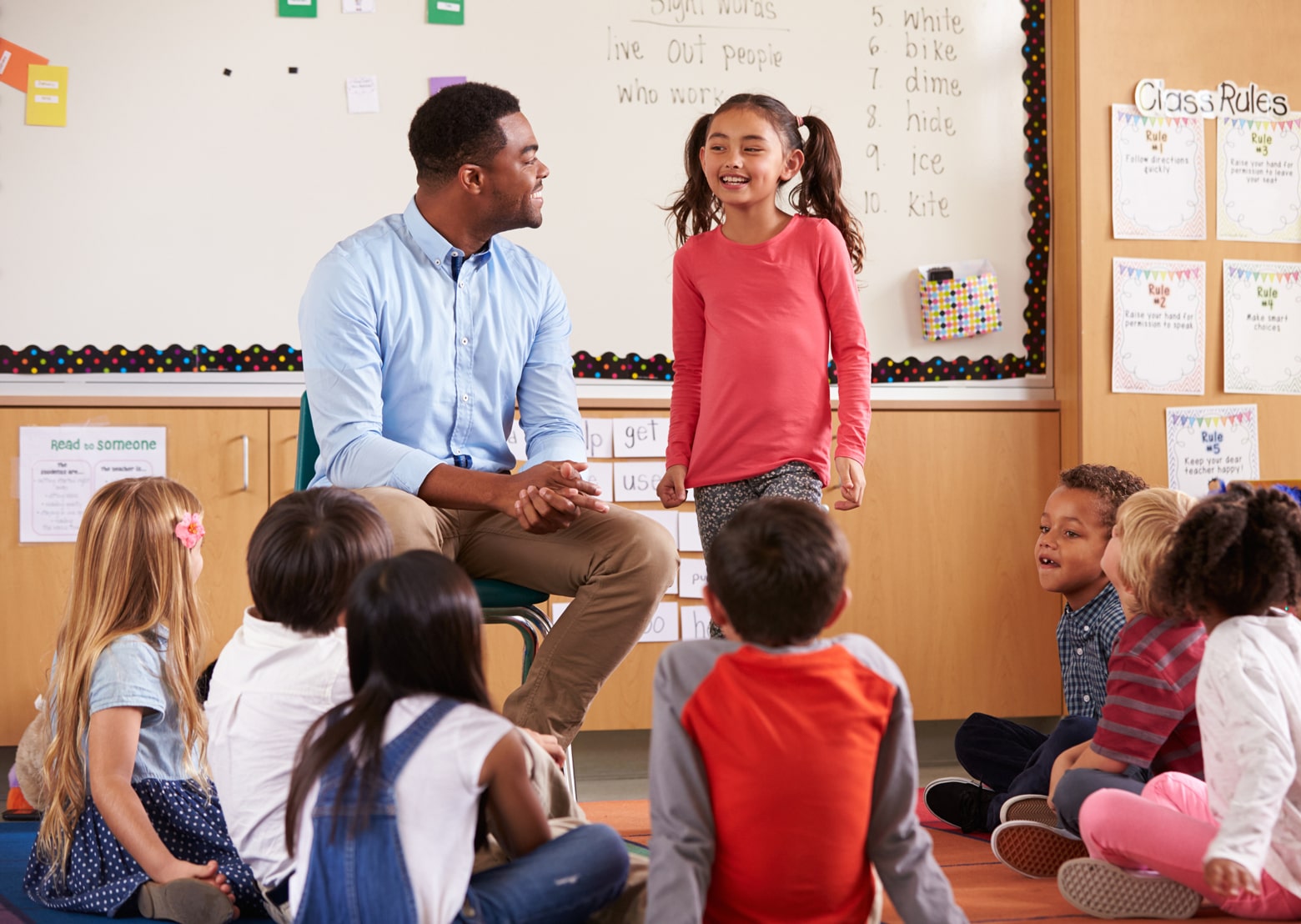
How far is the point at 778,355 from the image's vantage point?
7.09ft

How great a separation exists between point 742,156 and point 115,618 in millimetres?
1238

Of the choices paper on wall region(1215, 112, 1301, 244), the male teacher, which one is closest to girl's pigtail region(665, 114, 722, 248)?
the male teacher

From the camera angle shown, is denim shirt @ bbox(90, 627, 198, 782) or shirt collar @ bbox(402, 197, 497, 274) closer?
denim shirt @ bbox(90, 627, 198, 782)

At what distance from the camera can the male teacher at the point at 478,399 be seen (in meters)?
1.84

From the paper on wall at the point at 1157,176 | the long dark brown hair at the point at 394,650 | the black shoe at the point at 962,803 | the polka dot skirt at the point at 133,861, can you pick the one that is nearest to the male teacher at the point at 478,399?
the polka dot skirt at the point at 133,861

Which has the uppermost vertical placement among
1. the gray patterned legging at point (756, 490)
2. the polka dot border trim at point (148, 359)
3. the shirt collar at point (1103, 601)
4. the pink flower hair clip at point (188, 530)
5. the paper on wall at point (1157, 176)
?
the paper on wall at point (1157, 176)

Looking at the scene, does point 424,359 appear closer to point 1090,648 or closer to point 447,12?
point 1090,648

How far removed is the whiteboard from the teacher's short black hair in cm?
91

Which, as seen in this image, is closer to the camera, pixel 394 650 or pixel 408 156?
pixel 394 650

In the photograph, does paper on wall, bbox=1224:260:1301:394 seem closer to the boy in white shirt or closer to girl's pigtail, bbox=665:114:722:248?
girl's pigtail, bbox=665:114:722:248

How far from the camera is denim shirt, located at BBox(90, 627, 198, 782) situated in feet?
5.11

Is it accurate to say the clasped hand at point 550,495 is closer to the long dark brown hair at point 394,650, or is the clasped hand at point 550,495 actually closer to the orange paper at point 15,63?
the long dark brown hair at point 394,650

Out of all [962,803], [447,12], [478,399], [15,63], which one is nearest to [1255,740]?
[962,803]

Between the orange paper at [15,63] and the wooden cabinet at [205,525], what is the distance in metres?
0.74
